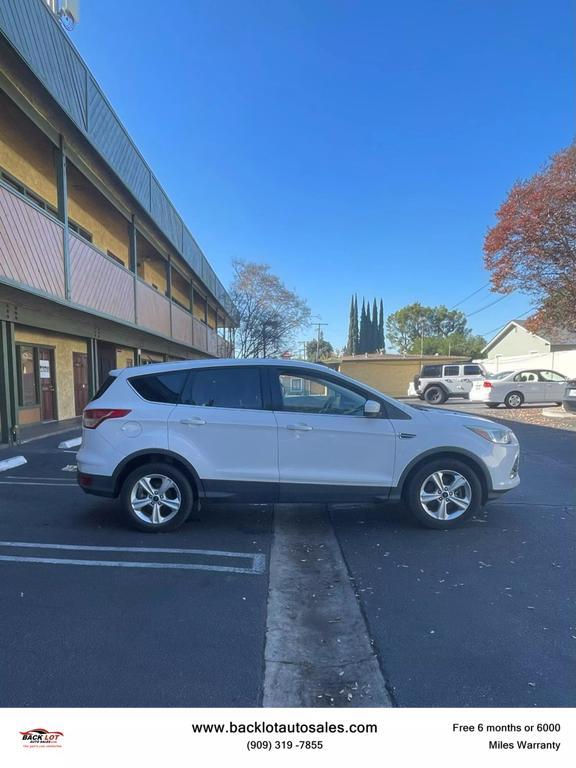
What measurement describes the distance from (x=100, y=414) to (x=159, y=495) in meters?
1.00

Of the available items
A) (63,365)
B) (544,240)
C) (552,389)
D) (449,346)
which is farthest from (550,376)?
(449,346)

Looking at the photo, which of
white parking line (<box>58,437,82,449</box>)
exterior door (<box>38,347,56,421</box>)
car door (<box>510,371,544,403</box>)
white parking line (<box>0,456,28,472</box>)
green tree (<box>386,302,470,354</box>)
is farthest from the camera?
green tree (<box>386,302,470,354</box>)

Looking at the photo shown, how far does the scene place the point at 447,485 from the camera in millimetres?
4625

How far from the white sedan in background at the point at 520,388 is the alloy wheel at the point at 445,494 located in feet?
52.7

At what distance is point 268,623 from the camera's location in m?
2.92

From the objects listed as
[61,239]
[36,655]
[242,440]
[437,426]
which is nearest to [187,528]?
[242,440]

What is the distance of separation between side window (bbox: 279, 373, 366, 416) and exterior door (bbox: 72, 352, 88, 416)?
11574 mm

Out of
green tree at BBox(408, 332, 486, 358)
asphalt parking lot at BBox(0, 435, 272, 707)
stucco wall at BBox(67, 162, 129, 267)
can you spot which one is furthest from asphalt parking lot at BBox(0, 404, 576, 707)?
green tree at BBox(408, 332, 486, 358)

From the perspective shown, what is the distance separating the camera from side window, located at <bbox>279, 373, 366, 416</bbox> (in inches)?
180

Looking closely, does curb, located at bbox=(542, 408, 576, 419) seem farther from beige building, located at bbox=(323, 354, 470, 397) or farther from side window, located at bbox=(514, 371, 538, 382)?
beige building, located at bbox=(323, 354, 470, 397)

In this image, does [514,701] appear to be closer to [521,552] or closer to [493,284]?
[521,552]

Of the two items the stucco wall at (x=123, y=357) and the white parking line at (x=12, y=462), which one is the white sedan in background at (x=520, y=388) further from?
the white parking line at (x=12, y=462)

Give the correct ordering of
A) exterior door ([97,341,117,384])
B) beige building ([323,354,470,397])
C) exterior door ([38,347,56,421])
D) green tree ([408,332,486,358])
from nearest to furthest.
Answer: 1. exterior door ([38,347,56,421])
2. exterior door ([97,341,117,384])
3. beige building ([323,354,470,397])
4. green tree ([408,332,486,358])
